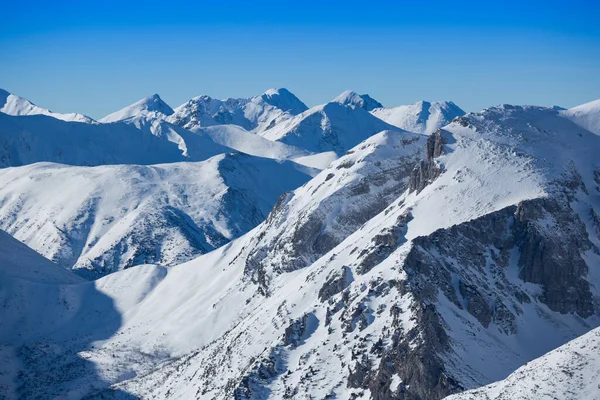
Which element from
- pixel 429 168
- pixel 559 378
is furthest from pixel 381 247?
pixel 559 378

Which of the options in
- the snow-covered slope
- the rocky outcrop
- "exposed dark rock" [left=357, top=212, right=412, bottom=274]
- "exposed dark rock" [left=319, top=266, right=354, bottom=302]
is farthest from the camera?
the rocky outcrop

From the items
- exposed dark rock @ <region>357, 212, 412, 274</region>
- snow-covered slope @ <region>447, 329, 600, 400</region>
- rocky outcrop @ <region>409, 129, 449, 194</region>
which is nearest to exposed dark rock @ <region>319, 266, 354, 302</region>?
exposed dark rock @ <region>357, 212, 412, 274</region>

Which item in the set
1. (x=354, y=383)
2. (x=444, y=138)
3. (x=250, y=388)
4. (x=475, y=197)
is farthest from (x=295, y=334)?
(x=444, y=138)

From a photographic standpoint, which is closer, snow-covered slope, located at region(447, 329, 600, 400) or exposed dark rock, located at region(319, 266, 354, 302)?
snow-covered slope, located at region(447, 329, 600, 400)

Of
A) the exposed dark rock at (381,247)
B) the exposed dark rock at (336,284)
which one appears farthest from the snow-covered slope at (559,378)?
the exposed dark rock at (381,247)

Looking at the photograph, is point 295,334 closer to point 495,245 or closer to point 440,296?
point 440,296

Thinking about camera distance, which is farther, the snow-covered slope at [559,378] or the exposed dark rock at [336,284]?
the exposed dark rock at [336,284]

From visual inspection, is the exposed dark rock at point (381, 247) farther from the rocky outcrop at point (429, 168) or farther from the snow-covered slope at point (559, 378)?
the snow-covered slope at point (559, 378)

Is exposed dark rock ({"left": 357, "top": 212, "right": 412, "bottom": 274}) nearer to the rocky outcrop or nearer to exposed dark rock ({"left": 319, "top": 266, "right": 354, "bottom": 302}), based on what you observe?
exposed dark rock ({"left": 319, "top": 266, "right": 354, "bottom": 302})

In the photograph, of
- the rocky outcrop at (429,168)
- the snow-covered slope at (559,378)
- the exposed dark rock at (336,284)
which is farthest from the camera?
the rocky outcrop at (429,168)
